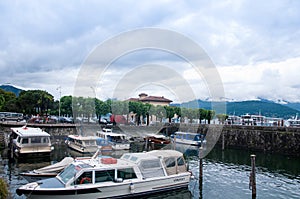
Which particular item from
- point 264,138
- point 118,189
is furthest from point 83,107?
point 118,189

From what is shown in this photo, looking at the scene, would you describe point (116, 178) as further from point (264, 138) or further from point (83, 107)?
point (83, 107)

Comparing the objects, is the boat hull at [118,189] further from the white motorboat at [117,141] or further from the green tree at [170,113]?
the green tree at [170,113]

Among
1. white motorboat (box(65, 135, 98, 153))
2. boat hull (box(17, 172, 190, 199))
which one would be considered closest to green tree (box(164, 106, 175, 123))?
white motorboat (box(65, 135, 98, 153))

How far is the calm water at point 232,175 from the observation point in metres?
18.8

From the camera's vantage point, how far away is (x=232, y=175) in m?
24.3

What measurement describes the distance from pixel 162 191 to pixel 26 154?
60.8 ft

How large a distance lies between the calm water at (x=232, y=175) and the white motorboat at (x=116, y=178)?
1.16 meters

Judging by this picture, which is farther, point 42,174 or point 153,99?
point 153,99

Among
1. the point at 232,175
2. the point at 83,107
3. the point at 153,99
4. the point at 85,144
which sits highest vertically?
the point at 153,99

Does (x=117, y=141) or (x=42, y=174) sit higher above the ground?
(x=117, y=141)

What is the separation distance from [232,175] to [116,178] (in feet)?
41.4

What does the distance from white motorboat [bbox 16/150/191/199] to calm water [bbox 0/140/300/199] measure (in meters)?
1.16

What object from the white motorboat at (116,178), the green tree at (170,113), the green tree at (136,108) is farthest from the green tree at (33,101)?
the white motorboat at (116,178)

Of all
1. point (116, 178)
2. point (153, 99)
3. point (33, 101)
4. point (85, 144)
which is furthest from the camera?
point (153, 99)
